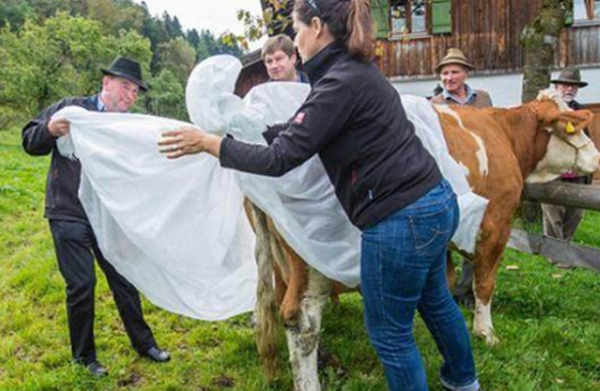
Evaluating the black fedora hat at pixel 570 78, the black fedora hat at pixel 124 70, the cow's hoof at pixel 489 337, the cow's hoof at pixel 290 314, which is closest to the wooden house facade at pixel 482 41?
the black fedora hat at pixel 570 78

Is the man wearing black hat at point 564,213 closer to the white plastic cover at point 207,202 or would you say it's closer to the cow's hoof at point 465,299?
the cow's hoof at point 465,299

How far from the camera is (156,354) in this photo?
12.8ft

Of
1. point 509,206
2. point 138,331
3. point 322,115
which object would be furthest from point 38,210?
point 322,115

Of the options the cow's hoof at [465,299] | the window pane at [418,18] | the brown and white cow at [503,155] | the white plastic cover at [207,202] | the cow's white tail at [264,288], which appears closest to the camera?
the white plastic cover at [207,202]

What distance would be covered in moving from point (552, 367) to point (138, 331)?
9.27ft

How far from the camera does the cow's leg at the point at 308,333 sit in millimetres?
2986

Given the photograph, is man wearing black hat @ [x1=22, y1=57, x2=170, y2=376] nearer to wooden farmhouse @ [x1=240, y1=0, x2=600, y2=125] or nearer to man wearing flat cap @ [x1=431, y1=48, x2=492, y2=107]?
man wearing flat cap @ [x1=431, y1=48, x2=492, y2=107]

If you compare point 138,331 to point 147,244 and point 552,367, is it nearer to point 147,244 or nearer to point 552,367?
point 147,244

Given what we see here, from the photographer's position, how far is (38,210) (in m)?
9.12

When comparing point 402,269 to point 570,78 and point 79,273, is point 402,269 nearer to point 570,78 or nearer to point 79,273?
point 79,273

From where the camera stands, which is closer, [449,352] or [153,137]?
[449,352]

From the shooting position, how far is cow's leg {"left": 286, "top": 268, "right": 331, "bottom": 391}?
2.99 metres

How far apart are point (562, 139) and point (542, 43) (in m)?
3.85

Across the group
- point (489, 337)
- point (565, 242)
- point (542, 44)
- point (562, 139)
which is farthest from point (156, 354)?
point (542, 44)
